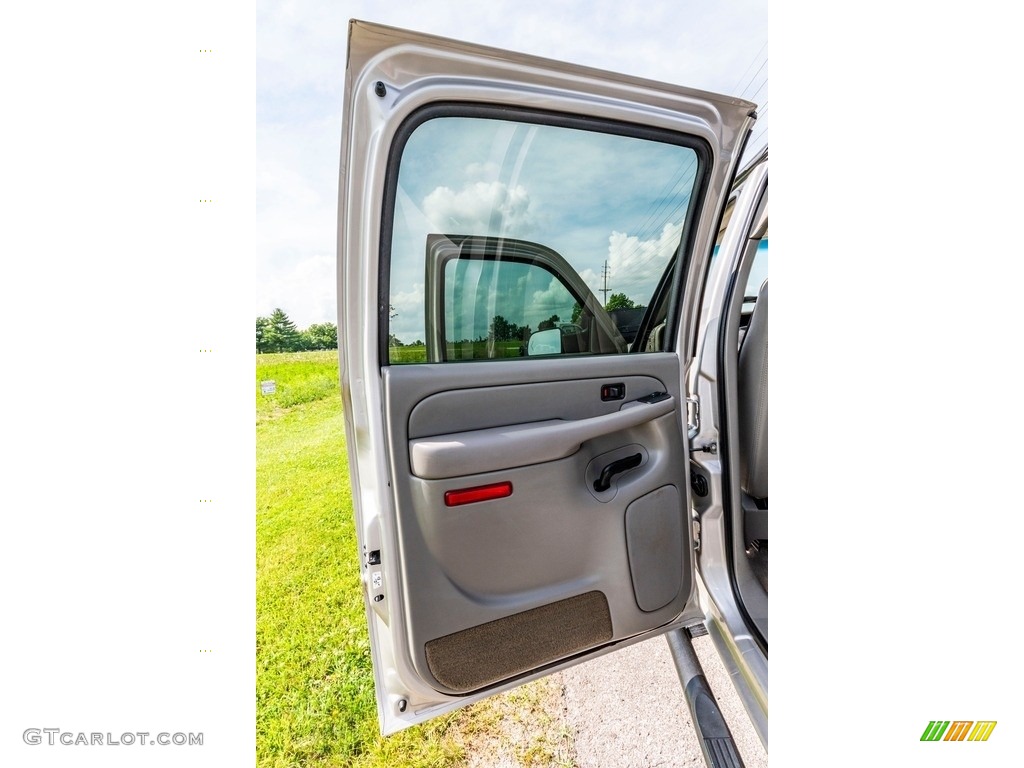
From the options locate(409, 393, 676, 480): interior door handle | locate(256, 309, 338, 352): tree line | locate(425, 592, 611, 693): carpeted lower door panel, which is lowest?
locate(425, 592, 611, 693): carpeted lower door panel

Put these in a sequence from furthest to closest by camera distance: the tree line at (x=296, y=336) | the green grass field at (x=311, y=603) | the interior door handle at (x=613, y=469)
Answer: the tree line at (x=296, y=336) → the green grass field at (x=311, y=603) → the interior door handle at (x=613, y=469)

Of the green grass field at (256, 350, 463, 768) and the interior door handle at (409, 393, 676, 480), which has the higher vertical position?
the interior door handle at (409, 393, 676, 480)

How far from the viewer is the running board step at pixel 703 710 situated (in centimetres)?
101

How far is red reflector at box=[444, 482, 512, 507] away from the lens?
1.02 m

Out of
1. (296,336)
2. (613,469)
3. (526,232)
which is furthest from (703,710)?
(296,336)

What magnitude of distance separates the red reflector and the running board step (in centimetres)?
71

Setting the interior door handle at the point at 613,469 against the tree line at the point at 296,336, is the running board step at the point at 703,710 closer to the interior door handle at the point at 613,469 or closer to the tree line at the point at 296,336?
the interior door handle at the point at 613,469

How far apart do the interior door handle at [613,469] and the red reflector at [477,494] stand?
0.87 feet

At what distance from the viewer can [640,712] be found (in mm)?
1421

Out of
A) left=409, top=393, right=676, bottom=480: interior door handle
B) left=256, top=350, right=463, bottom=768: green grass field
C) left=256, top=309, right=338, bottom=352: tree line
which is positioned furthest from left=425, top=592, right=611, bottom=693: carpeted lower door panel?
left=256, top=309, right=338, bottom=352: tree line

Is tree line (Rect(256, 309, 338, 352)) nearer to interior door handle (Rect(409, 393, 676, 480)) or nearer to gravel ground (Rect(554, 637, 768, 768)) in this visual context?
interior door handle (Rect(409, 393, 676, 480))

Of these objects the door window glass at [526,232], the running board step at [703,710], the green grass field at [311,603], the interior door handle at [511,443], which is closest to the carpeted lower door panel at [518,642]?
the running board step at [703,710]

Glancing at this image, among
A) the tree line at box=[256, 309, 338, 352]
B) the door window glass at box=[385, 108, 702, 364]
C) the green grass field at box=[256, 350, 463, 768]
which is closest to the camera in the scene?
the door window glass at box=[385, 108, 702, 364]
